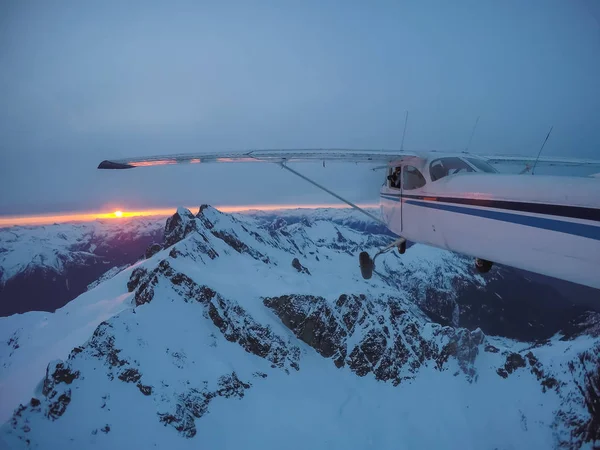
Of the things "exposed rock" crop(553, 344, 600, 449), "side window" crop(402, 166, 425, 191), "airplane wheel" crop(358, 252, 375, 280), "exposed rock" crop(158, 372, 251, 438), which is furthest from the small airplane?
"exposed rock" crop(553, 344, 600, 449)

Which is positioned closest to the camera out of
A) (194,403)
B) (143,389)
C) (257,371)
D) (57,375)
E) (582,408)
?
(57,375)

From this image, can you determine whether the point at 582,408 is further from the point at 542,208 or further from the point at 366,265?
the point at 542,208

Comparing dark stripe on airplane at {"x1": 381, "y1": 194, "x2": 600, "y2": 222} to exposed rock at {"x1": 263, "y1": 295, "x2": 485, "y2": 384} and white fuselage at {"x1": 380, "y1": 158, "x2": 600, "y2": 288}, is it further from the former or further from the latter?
exposed rock at {"x1": 263, "y1": 295, "x2": 485, "y2": 384}

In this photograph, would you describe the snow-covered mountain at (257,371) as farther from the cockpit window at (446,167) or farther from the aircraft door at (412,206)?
the cockpit window at (446,167)

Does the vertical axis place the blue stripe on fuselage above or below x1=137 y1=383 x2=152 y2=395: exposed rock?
above

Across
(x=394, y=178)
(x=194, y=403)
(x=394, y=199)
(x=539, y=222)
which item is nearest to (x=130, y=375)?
(x=194, y=403)

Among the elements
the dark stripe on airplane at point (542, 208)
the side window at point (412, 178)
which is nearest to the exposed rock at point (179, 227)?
the side window at point (412, 178)

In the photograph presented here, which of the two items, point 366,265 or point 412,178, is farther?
point 366,265
